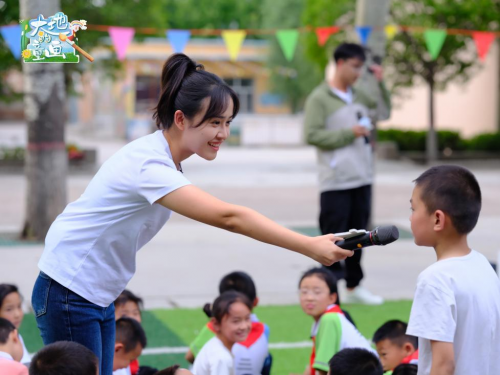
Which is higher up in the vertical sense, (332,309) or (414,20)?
(414,20)

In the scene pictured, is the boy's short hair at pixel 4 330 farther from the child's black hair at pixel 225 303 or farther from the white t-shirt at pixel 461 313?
the white t-shirt at pixel 461 313

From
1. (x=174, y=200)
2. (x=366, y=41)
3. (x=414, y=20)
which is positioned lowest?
(x=174, y=200)

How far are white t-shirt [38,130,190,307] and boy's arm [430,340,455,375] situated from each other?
1054 mm

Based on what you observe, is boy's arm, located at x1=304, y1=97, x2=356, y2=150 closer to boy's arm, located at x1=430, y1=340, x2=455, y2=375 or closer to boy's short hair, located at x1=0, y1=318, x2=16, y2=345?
boy's short hair, located at x1=0, y1=318, x2=16, y2=345

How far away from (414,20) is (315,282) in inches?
692

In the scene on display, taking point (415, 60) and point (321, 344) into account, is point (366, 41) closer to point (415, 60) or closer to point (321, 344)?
point (321, 344)

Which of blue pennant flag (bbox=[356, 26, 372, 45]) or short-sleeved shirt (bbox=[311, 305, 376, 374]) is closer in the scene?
short-sleeved shirt (bbox=[311, 305, 376, 374])

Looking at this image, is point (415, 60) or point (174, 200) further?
point (415, 60)

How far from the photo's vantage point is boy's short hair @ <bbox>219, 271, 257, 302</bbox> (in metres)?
5.15

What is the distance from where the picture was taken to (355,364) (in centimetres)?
356

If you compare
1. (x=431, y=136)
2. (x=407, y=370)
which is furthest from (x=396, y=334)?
(x=431, y=136)

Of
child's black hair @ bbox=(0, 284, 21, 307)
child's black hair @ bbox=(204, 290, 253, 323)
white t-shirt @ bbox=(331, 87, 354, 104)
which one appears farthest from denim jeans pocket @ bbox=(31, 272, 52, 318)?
white t-shirt @ bbox=(331, 87, 354, 104)

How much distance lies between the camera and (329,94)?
6.62 meters

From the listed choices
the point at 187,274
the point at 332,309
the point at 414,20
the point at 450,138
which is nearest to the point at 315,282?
the point at 332,309
